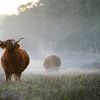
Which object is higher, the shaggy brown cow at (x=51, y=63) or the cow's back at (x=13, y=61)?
the shaggy brown cow at (x=51, y=63)

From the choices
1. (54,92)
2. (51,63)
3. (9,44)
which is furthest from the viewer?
(51,63)

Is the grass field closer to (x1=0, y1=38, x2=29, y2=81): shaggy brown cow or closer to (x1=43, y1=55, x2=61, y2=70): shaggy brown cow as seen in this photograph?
(x1=0, y1=38, x2=29, y2=81): shaggy brown cow

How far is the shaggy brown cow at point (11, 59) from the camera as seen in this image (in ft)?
61.7

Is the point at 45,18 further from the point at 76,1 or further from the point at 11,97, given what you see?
the point at 11,97

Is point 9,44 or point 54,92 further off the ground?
point 9,44

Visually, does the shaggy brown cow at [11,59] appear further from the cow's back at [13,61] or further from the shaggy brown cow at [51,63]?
the shaggy brown cow at [51,63]

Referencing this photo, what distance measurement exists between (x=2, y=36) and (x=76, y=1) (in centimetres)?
3709

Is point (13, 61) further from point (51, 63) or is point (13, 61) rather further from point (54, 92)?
point (51, 63)

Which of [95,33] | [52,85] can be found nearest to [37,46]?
[95,33]

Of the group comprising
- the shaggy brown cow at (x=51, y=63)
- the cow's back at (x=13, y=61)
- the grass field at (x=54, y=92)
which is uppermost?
the shaggy brown cow at (x=51, y=63)

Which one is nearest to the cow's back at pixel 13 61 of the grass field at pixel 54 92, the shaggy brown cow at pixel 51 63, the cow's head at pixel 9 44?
the cow's head at pixel 9 44

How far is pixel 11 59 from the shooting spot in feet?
62.9

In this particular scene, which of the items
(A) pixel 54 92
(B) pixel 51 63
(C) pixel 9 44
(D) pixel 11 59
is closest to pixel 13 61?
(D) pixel 11 59

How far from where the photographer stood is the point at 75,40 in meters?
69.2
